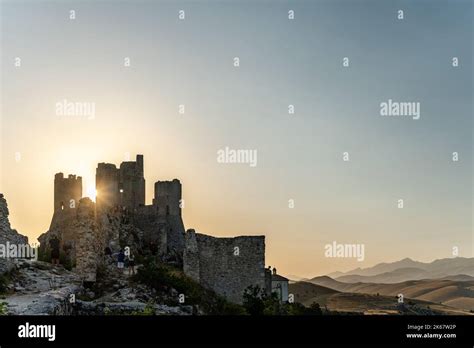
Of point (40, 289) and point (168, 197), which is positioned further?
point (168, 197)

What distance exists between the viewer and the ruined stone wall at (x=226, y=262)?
2741 centimetres

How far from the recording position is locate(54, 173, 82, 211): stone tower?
35.4m

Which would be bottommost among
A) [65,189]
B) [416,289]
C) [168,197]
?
[416,289]

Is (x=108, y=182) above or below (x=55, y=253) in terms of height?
above

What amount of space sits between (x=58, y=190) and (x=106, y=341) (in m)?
28.5

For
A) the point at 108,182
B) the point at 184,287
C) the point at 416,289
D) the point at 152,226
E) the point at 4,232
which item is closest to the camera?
the point at 4,232

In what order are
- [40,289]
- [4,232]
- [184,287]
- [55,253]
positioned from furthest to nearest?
[184,287]
[55,253]
[4,232]
[40,289]

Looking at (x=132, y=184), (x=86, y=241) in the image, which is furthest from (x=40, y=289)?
(x=132, y=184)

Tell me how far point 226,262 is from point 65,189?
12276 mm

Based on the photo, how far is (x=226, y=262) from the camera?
91.3 feet

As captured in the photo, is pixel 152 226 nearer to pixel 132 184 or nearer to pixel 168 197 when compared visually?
pixel 168 197

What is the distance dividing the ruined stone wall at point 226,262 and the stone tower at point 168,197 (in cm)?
696

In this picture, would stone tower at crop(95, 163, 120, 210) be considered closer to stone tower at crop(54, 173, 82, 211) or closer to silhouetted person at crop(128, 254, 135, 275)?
stone tower at crop(54, 173, 82, 211)

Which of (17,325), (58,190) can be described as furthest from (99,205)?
(17,325)
